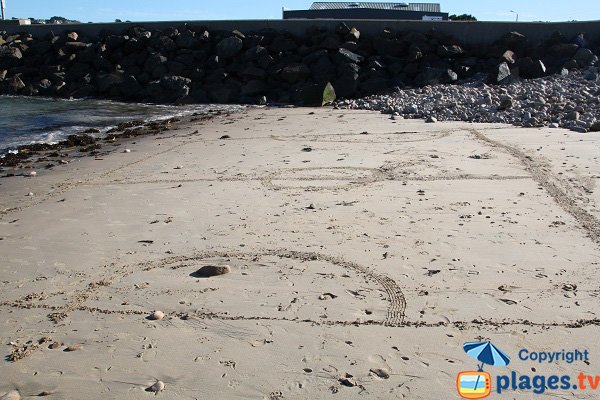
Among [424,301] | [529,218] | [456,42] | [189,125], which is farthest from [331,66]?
[424,301]

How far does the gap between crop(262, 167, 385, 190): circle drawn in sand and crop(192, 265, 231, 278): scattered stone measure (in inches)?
112

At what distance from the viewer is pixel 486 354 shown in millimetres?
3773

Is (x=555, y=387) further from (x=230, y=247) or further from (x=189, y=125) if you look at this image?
(x=189, y=125)

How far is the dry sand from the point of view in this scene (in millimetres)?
3684

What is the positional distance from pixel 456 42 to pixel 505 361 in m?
18.5

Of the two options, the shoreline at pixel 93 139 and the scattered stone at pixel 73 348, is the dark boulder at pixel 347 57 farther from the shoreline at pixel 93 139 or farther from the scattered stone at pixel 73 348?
the scattered stone at pixel 73 348

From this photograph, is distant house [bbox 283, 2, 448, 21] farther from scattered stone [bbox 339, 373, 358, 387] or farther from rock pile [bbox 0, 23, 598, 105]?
scattered stone [bbox 339, 373, 358, 387]

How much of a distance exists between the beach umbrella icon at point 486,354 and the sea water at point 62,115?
10.9 metres

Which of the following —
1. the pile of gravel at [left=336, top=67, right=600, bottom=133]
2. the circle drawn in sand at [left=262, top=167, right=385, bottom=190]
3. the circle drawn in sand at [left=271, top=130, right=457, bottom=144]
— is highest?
the pile of gravel at [left=336, top=67, right=600, bottom=133]

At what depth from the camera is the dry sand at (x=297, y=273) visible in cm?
368

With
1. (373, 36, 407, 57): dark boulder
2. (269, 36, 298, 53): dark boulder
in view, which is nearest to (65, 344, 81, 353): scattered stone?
(373, 36, 407, 57): dark boulder

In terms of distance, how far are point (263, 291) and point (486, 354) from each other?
1.77m

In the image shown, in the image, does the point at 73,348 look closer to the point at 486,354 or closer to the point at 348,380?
the point at 348,380

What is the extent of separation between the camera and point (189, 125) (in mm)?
14461
